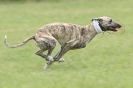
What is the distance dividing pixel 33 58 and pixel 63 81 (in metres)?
3.92

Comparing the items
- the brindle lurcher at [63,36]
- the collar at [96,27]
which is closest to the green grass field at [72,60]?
the brindle lurcher at [63,36]

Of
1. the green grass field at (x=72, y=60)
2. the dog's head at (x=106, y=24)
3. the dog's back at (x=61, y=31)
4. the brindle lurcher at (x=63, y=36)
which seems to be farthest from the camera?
the dog's head at (x=106, y=24)

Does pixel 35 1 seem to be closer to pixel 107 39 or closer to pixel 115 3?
pixel 115 3

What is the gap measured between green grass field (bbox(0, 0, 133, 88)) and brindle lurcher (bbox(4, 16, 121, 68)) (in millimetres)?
453

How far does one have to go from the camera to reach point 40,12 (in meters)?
29.9

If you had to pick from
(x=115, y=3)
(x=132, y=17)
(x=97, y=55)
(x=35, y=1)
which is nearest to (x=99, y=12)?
(x=132, y=17)

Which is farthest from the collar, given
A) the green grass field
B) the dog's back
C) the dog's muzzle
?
the green grass field

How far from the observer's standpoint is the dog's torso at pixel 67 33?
1323 centimetres

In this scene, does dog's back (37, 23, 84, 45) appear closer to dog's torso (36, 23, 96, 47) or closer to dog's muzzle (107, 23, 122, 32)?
dog's torso (36, 23, 96, 47)

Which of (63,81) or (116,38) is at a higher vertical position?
(63,81)

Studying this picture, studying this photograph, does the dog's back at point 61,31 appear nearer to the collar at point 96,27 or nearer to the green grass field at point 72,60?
the collar at point 96,27

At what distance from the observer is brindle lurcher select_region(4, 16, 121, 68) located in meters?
13.0

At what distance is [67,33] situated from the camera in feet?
44.1

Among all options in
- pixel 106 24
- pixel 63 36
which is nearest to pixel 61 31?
pixel 63 36
